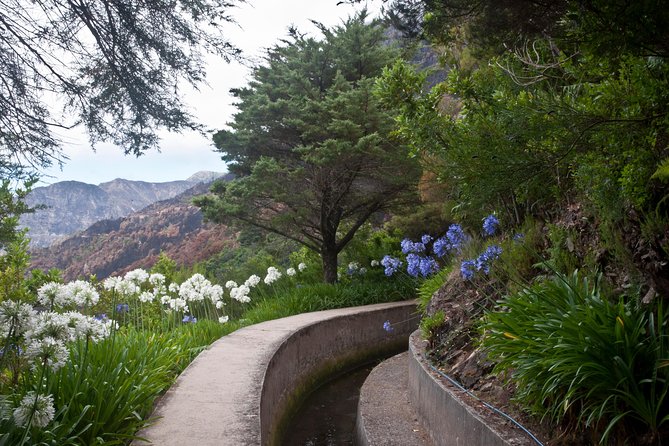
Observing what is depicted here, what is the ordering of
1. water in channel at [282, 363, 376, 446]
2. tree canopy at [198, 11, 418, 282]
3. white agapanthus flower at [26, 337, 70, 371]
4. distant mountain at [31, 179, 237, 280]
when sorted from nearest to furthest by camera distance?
white agapanthus flower at [26, 337, 70, 371]
water in channel at [282, 363, 376, 446]
tree canopy at [198, 11, 418, 282]
distant mountain at [31, 179, 237, 280]

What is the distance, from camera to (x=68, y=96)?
3965 mm

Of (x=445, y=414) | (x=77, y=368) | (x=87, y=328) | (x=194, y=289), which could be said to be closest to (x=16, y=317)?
(x=87, y=328)

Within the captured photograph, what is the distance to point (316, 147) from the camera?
10.9 metres

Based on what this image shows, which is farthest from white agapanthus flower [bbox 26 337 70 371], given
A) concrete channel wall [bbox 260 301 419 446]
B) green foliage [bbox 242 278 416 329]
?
green foliage [bbox 242 278 416 329]

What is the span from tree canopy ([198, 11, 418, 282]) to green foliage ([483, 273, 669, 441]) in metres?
6.89

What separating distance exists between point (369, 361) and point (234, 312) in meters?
3.38

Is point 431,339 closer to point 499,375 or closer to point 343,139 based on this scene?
point 499,375

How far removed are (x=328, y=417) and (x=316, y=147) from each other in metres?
6.33

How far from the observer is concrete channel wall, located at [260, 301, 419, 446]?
5.13 m

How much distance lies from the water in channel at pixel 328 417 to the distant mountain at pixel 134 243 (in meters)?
13.1

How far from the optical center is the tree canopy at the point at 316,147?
10.2 metres

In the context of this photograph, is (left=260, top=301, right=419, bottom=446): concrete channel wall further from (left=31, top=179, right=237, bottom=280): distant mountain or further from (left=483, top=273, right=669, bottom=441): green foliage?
(left=31, top=179, right=237, bottom=280): distant mountain

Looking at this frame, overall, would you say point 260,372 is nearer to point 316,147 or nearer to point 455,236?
point 455,236

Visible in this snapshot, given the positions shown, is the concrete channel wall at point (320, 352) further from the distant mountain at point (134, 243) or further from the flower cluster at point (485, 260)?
the distant mountain at point (134, 243)
